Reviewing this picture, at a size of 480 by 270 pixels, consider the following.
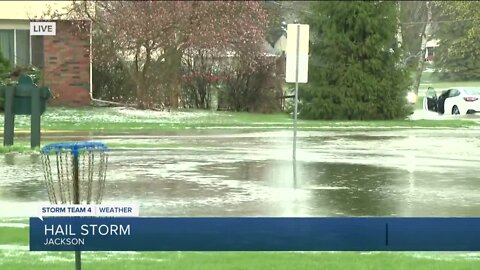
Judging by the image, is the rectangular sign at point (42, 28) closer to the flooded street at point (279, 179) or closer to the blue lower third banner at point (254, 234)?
the flooded street at point (279, 179)

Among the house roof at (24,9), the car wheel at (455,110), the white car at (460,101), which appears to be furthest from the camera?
the car wheel at (455,110)

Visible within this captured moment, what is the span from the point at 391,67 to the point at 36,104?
687 inches

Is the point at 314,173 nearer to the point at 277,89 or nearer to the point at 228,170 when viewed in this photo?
the point at 228,170

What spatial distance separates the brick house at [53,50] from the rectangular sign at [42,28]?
2024 millimetres

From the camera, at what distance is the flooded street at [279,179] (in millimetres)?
11203

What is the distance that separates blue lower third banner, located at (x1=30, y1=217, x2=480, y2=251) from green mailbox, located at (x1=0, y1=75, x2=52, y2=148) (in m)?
11.5

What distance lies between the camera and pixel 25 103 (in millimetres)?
17844

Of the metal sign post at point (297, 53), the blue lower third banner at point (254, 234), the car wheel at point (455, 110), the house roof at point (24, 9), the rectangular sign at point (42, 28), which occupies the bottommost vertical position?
the car wheel at point (455, 110)

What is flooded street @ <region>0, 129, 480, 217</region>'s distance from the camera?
441 inches

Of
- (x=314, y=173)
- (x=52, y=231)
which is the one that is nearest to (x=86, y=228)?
(x=52, y=231)

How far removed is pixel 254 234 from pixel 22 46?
2739cm

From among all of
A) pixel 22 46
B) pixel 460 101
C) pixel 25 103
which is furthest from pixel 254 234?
pixel 460 101

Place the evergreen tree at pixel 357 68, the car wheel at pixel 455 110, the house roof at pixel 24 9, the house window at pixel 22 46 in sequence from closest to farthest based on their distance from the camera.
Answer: the evergreen tree at pixel 357 68, the house roof at pixel 24 9, the house window at pixel 22 46, the car wheel at pixel 455 110

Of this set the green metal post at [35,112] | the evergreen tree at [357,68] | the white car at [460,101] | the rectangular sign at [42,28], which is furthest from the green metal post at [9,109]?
the white car at [460,101]
